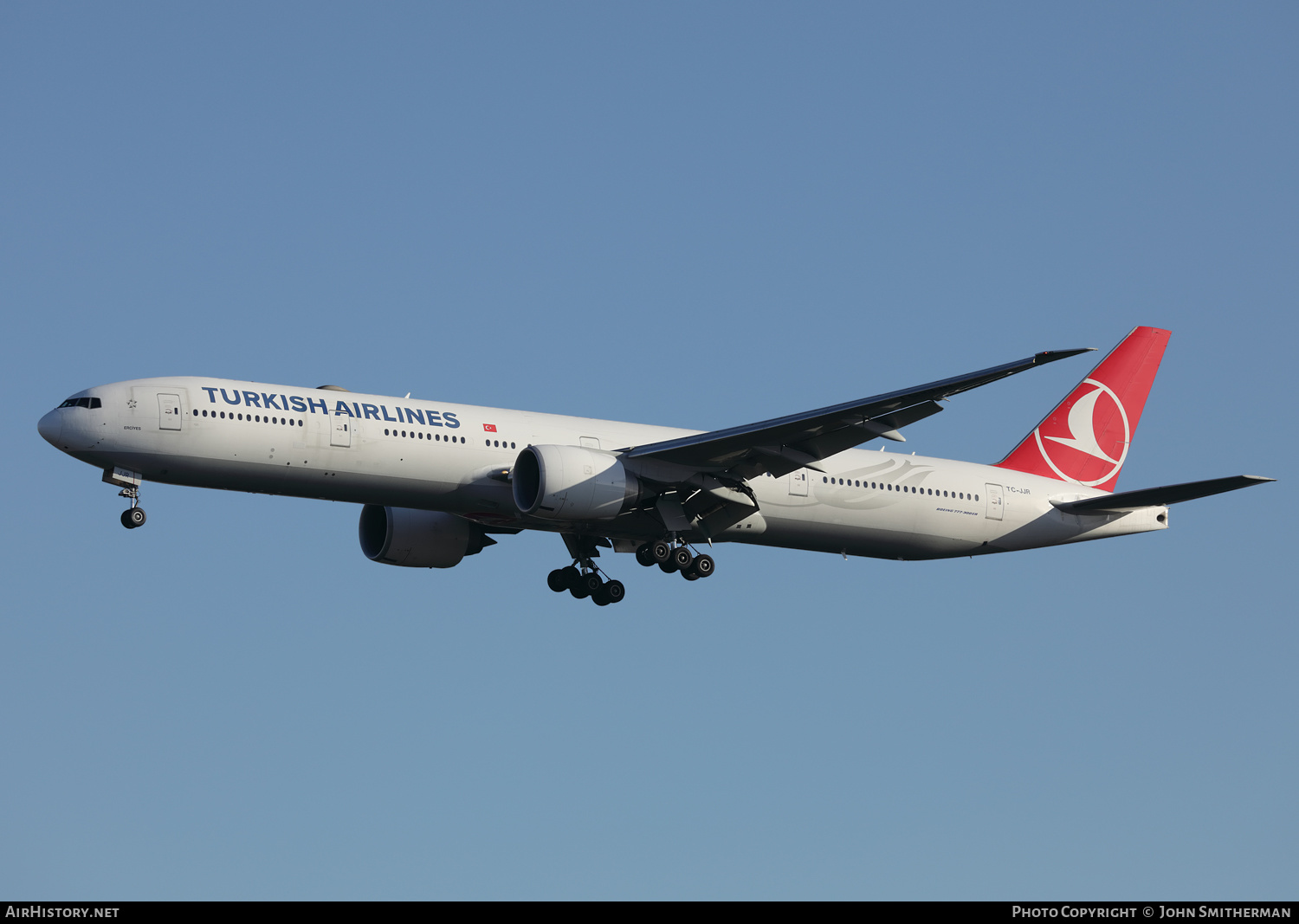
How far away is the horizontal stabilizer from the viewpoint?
120ft

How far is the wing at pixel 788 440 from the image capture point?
3519 centimetres

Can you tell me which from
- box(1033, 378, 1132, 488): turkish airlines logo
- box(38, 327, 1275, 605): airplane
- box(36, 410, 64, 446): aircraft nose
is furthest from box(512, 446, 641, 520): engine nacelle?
box(1033, 378, 1132, 488): turkish airlines logo

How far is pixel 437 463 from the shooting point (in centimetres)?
3638

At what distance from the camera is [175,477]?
35.1 meters

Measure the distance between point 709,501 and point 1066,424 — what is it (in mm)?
13531

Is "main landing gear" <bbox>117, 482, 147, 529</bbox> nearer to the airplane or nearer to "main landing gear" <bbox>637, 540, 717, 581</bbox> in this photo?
the airplane

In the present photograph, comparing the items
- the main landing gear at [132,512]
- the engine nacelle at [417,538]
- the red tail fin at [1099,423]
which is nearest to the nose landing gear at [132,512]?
the main landing gear at [132,512]

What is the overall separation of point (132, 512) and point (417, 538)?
9104 millimetres

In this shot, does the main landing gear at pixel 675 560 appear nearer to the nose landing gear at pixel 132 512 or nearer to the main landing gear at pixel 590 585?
the main landing gear at pixel 590 585
